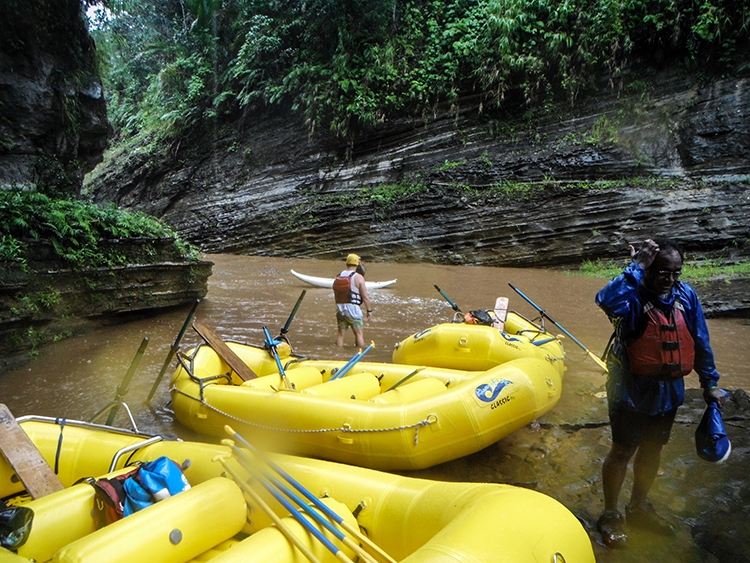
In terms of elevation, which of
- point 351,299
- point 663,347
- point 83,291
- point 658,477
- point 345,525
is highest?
point 83,291

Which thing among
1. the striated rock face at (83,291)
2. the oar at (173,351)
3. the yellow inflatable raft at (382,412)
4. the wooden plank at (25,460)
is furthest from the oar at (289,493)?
the striated rock face at (83,291)

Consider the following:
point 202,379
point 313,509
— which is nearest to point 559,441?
point 313,509

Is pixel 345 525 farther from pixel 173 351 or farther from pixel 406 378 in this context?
pixel 173 351

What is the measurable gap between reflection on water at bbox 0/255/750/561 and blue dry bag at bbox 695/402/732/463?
813mm

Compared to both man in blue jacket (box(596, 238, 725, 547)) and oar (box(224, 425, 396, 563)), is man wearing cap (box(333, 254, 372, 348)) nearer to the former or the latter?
oar (box(224, 425, 396, 563))

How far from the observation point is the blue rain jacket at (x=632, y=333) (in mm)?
2555

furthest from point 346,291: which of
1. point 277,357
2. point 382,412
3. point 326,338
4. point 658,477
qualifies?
point 658,477

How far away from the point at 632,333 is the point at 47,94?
10192 mm

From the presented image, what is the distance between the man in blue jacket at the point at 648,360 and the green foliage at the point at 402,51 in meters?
11.7

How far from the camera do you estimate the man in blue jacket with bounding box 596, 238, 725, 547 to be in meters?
2.51

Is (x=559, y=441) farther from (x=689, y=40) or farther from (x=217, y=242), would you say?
(x=217, y=242)

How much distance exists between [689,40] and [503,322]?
43.7ft

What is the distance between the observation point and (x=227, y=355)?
4.96m

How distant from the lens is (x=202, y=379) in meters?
4.42
